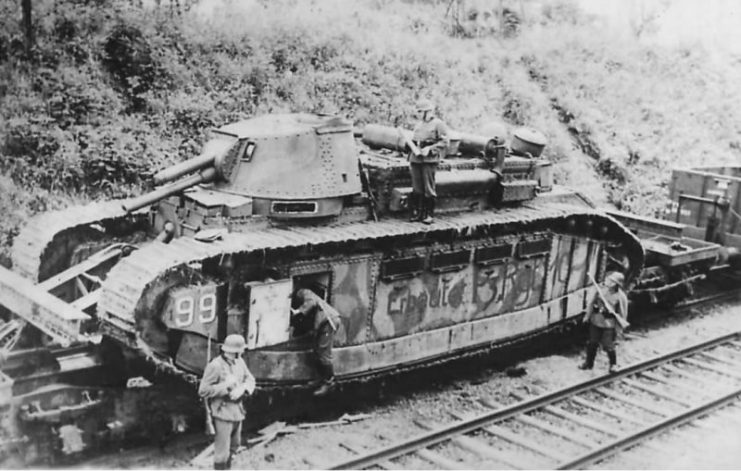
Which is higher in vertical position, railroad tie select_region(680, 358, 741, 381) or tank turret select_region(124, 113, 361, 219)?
tank turret select_region(124, 113, 361, 219)

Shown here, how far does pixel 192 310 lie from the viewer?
8.31m

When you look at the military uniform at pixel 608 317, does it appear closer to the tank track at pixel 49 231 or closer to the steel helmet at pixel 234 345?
the steel helmet at pixel 234 345

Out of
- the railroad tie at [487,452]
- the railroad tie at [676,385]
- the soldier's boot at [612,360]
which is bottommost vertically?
the railroad tie at [676,385]

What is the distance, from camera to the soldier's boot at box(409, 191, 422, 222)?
10.3 m

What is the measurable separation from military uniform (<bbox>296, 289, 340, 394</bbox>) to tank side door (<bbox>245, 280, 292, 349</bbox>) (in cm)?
23

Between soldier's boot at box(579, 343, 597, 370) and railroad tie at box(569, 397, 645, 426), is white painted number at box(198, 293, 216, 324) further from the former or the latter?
soldier's boot at box(579, 343, 597, 370)

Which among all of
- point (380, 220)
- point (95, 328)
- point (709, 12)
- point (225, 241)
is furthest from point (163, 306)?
point (709, 12)

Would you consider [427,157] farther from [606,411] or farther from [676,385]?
[676,385]

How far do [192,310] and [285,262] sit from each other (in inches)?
46.8

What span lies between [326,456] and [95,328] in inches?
114

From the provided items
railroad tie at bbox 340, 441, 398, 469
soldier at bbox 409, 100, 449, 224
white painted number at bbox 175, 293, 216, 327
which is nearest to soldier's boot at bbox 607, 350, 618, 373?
soldier at bbox 409, 100, 449, 224

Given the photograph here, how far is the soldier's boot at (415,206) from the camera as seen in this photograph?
33.7 feet

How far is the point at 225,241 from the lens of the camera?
8516mm

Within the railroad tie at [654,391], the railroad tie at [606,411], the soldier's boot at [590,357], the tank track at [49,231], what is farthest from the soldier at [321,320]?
the railroad tie at [654,391]
